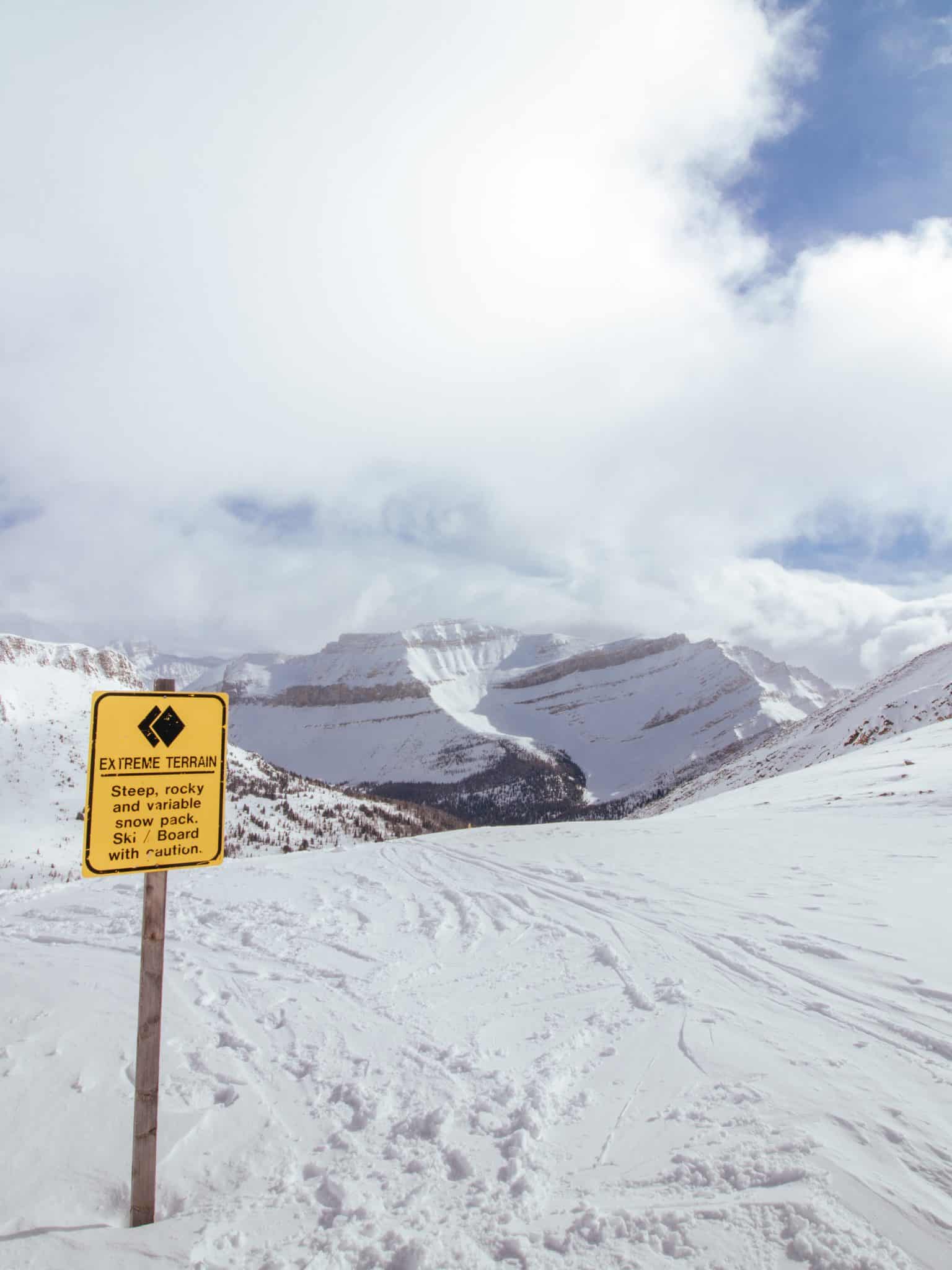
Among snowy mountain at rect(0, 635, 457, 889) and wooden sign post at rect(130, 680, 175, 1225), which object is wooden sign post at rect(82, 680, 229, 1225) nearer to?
wooden sign post at rect(130, 680, 175, 1225)

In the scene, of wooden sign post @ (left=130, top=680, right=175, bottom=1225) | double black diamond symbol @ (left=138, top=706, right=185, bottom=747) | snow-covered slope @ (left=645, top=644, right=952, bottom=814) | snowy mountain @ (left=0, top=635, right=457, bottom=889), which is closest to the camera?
wooden sign post @ (left=130, top=680, right=175, bottom=1225)

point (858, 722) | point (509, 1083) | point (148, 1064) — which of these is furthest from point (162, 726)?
point (858, 722)

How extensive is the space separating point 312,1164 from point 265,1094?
1180 mm

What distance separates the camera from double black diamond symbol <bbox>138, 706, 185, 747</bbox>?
404cm

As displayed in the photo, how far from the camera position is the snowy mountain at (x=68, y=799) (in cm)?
5234

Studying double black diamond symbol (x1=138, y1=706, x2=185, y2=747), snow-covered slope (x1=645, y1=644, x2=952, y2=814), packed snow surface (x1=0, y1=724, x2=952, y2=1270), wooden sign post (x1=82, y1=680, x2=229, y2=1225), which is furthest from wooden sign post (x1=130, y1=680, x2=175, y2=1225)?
snow-covered slope (x1=645, y1=644, x2=952, y2=814)

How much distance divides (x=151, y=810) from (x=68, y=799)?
69625 millimetres

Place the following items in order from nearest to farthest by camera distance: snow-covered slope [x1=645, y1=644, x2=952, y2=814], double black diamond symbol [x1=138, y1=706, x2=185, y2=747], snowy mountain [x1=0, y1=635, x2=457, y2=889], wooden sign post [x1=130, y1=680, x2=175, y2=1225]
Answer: wooden sign post [x1=130, y1=680, x2=175, y2=1225] < double black diamond symbol [x1=138, y1=706, x2=185, y2=747] < snow-covered slope [x1=645, y1=644, x2=952, y2=814] < snowy mountain [x1=0, y1=635, x2=457, y2=889]

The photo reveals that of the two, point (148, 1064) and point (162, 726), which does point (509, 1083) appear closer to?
point (148, 1064)

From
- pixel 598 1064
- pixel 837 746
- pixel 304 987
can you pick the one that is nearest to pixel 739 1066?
pixel 598 1064

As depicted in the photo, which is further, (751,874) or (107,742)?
(751,874)

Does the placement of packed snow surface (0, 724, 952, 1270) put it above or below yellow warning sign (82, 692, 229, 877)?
below

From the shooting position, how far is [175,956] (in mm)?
8805

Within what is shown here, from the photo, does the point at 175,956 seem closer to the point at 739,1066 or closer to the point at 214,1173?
the point at 214,1173
